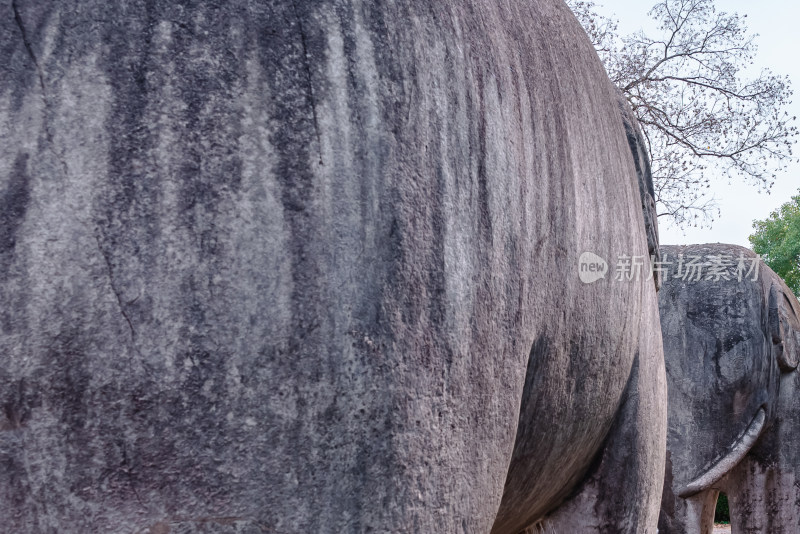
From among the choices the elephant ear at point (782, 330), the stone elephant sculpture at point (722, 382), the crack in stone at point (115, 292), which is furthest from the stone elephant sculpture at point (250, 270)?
the elephant ear at point (782, 330)

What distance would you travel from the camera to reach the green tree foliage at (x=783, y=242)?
1830 centimetres

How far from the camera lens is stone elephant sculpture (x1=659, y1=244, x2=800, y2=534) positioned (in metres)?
4.71

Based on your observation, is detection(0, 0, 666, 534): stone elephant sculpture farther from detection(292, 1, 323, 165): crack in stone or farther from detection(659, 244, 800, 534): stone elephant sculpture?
detection(659, 244, 800, 534): stone elephant sculpture

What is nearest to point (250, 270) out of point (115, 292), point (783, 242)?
point (115, 292)

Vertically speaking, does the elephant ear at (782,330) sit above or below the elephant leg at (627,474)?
above

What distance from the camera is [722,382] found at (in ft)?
15.5

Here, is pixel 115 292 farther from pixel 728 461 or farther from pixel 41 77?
pixel 728 461

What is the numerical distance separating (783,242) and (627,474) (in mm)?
18735

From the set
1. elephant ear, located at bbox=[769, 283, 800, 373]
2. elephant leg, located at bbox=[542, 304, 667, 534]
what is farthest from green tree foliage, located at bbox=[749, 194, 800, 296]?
elephant leg, located at bbox=[542, 304, 667, 534]

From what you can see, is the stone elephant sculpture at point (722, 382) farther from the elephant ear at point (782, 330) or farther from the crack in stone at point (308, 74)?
the crack in stone at point (308, 74)

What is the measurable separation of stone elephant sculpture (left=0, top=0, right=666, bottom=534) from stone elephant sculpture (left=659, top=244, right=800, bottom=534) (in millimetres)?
4048

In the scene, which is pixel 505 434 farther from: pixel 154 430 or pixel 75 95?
pixel 75 95

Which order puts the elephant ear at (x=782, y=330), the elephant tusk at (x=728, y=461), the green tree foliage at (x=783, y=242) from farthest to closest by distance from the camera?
the green tree foliage at (x=783, y=242) → the elephant ear at (x=782, y=330) → the elephant tusk at (x=728, y=461)

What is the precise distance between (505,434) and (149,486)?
1.52ft
